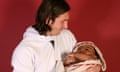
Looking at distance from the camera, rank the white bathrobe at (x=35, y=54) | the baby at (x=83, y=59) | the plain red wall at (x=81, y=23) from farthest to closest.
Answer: the plain red wall at (x=81, y=23) → the baby at (x=83, y=59) → the white bathrobe at (x=35, y=54)

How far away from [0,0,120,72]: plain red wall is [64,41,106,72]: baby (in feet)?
1.80

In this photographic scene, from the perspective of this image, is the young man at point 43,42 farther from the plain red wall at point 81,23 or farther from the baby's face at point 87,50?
the plain red wall at point 81,23

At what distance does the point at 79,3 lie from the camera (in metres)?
2.07

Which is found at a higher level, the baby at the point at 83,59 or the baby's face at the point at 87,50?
the baby's face at the point at 87,50

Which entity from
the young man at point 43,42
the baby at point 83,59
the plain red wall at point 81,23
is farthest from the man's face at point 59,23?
the plain red wall at point 81,23

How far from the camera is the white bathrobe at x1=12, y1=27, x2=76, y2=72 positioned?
1373 millimetres

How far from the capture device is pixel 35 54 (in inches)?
56.2

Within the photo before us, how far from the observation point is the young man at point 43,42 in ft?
4.54

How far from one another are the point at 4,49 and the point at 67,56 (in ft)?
2.18

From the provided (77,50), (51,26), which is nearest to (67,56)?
(77,50)

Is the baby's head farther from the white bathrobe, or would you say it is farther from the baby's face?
the white bathrobe

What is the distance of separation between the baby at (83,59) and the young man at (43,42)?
50mm

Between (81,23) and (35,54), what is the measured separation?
2.44 feet

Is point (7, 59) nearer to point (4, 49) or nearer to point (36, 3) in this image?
point (4, 49)
